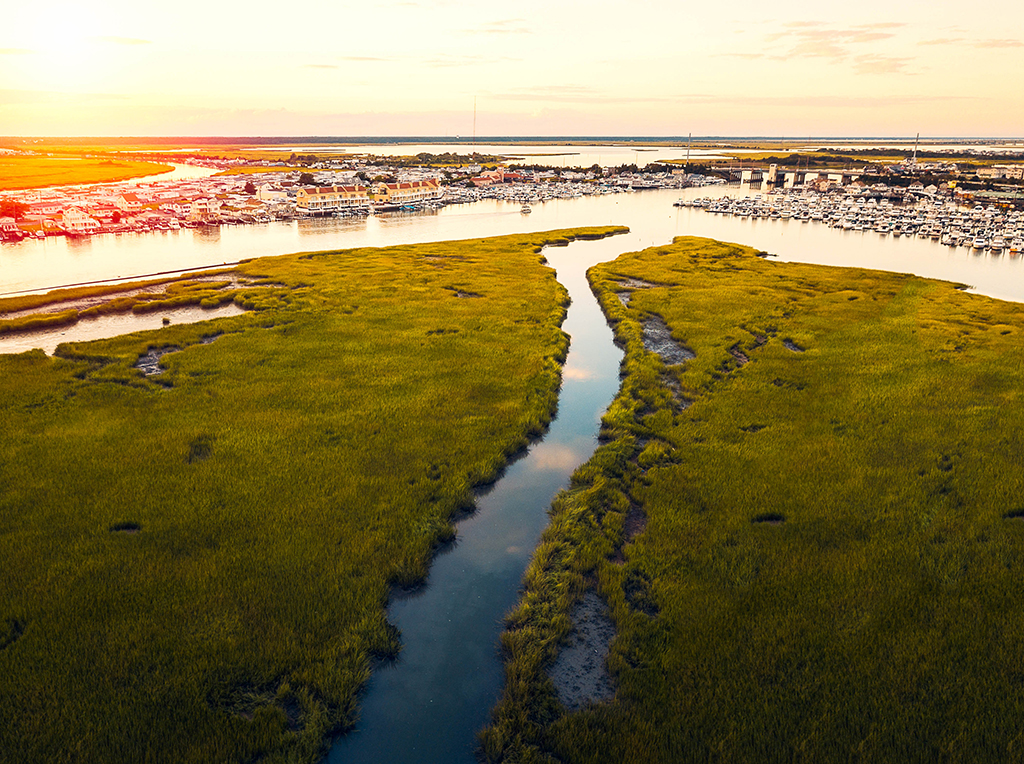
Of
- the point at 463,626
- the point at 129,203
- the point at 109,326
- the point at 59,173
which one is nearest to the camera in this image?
the point at 463,626

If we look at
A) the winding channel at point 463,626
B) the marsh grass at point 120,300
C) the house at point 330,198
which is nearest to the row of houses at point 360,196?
the house at point 330,198

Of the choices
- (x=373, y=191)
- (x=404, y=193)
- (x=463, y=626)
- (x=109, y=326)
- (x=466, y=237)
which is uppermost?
(x=373, y=191)

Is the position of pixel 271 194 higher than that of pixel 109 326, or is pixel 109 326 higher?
pixel 271 194

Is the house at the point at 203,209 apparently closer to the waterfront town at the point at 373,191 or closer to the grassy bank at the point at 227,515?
the waterfront town at the point at 373,191

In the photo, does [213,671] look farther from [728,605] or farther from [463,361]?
[463,361]

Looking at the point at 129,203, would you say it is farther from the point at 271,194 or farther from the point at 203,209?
the point at 271,194

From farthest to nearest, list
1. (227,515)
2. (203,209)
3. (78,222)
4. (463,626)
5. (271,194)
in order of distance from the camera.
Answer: (271,194) → (203,209) → (78,222) → (227,515) → (463,626)

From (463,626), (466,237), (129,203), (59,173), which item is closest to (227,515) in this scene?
(463,626)

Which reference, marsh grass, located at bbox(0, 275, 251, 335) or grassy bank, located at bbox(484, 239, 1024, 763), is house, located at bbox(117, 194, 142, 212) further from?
grassy bank, located at bbox(484, 239, 1024, 763)
